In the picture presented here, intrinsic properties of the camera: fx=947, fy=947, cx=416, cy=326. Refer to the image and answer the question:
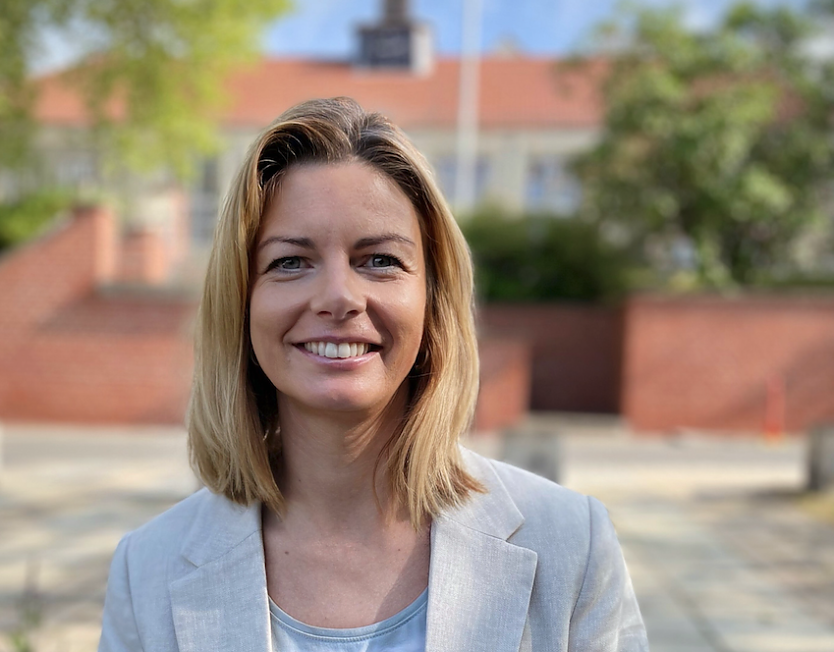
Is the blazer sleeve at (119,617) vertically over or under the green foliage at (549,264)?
over

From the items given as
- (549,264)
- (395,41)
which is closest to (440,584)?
(549,264)

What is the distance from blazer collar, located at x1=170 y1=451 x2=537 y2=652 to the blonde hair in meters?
0.06

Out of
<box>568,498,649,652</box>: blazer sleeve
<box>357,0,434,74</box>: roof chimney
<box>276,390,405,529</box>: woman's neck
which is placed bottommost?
Result: <box>568,498,649,652</box>: blazer sleeve

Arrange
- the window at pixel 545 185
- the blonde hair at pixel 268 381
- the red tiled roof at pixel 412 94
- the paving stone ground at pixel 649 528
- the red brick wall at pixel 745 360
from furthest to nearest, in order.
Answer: the red tiled roof at pixel 412 94, the window at pixel 545 185, the red brick wall at pixel 745 360, the paving stone ground at pixel 649 528, the blonde hair at pixel 268 381

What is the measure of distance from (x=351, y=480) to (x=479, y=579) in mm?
315

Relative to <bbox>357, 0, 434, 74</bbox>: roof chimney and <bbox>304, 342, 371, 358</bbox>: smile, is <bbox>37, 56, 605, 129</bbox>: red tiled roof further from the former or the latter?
<bbox>304, 342, 371, 358</bbox>: smile

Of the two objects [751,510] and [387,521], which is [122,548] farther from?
[751,510]

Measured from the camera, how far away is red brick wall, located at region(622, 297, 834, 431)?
53.3 ft

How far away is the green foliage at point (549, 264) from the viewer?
1933cm

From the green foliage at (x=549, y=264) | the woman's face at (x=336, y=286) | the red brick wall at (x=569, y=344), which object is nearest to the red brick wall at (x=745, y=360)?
the red brick wall at (x=569, y=344)

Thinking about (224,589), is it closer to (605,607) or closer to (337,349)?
(337,349)

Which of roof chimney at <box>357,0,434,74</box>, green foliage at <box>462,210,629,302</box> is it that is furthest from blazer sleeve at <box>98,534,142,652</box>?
roof chimney at <box>357,0,434,74</box>

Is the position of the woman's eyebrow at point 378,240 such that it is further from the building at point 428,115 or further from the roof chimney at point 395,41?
the building at point 428,115

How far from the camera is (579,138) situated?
2978 cm
